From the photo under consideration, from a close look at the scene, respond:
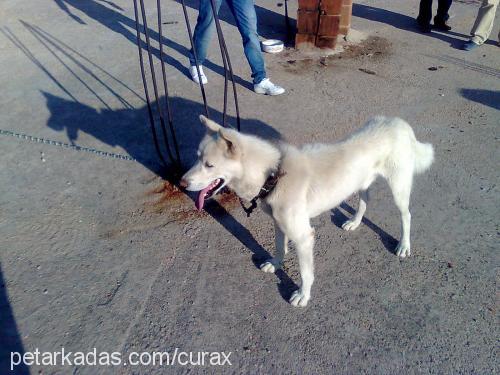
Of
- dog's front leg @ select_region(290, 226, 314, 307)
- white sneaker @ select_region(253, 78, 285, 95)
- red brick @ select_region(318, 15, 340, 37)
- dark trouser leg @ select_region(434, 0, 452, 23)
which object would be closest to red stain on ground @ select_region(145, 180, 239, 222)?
dog's front leg @ select_region(290, 226, 314, 307)

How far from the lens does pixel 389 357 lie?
8.86ft

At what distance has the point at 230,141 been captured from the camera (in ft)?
8.41

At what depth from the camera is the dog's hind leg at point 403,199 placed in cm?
312

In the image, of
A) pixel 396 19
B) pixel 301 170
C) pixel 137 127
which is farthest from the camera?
pixel 396 19

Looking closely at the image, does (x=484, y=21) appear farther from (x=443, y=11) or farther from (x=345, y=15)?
(x=345, y=15)

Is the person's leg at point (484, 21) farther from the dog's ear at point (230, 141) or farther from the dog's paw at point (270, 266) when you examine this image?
the dog's ear at point (230, 141)

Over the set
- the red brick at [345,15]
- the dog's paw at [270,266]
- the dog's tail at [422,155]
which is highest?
the dog's tail at [422,155]

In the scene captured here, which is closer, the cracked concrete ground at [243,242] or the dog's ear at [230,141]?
the dog's ear at [230,141]

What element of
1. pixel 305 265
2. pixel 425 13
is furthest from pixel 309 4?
pixel 305 265

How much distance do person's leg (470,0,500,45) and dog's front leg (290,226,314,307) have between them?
6.31 metres

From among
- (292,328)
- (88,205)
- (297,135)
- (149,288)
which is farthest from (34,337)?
(297,135)

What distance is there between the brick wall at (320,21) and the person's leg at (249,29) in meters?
1.65

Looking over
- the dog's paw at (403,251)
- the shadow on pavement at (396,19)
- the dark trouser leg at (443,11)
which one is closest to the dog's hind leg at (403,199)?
the dog's paw at (403,251)

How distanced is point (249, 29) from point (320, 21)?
204cm
